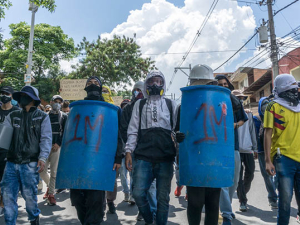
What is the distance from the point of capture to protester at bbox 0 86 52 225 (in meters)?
3.39

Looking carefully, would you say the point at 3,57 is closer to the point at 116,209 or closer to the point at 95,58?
the point at 95,58

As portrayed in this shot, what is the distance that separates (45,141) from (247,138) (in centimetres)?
311

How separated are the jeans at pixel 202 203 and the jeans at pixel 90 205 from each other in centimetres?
92

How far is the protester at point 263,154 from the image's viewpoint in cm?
507

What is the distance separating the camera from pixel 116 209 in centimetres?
504

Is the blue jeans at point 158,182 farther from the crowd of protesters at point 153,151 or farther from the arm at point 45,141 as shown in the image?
the arm at point 45,141

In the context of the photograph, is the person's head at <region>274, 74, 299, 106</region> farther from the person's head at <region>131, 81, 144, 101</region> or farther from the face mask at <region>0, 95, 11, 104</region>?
the face mask at <region>0, 95, 11, 104</region>

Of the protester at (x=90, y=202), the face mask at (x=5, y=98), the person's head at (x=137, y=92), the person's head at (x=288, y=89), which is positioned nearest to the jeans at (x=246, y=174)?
the person's head at (x=288, y=89)

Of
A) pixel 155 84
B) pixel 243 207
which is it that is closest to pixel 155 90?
pixel 155 84

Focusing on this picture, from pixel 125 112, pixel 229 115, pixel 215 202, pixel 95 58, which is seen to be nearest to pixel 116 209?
pixel 125 112

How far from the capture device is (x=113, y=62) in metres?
23.8

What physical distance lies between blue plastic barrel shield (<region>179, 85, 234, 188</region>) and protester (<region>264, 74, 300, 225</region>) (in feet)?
2.18

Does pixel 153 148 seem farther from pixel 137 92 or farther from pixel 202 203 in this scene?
pixel 137 92

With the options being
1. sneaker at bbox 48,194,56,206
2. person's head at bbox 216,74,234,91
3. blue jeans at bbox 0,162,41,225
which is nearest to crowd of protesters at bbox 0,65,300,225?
blue jeans at bbox 0,162,41,225
